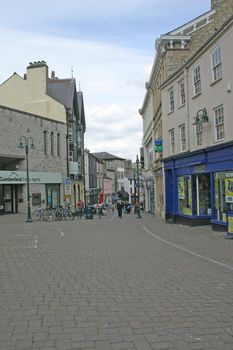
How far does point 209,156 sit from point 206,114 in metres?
2.05

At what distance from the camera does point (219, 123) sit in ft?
63.6

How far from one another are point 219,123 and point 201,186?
13.6 ft

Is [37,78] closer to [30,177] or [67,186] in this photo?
[30,177]

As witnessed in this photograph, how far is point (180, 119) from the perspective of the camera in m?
24.8

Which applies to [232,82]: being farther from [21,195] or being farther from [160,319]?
[21,195]

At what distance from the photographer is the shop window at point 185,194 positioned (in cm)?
2345

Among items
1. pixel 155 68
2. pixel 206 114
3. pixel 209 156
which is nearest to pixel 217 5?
pixel 155 68

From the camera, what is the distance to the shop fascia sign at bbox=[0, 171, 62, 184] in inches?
1316

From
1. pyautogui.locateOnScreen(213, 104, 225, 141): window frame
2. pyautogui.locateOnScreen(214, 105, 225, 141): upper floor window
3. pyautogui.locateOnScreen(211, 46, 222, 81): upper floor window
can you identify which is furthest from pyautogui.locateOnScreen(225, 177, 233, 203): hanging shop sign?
pyautogui.locateOnScreen(211, 46, 222, 81): upper floor window

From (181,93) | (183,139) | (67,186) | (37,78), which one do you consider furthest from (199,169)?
(37,78)

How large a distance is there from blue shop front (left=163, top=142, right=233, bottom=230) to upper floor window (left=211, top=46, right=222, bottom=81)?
3.16m

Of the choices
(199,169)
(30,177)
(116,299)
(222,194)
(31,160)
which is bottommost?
(116,299)

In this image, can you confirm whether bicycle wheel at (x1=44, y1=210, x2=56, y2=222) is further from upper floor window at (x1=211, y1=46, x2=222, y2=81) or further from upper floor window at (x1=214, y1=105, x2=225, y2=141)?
upper floor window at (x1=211, y1=46, x2=222, y2=81)

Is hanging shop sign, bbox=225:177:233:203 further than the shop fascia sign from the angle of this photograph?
No
